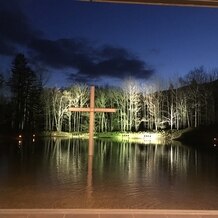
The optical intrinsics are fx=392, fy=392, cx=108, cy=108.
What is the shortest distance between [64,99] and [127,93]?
724 cm

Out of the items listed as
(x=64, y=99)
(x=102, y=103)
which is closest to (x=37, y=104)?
(x=64, y=99)

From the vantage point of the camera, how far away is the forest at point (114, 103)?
4159cm

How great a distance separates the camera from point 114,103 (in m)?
47.7

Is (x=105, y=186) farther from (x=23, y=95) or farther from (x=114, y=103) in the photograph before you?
(x=114, y=103)

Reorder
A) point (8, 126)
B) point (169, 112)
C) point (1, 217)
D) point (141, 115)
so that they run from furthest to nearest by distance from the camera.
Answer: point (141, 115) → point (169, 112) → point (8, 126) → point (1, 217)

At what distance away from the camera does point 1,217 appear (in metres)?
4.63

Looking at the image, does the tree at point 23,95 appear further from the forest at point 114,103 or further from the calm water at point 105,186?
the calm water at point 105,186

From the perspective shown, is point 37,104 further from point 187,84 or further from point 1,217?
point 1,217

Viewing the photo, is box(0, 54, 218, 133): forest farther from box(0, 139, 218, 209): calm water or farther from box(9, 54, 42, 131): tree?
box(0, 139, 218, 209): calm water

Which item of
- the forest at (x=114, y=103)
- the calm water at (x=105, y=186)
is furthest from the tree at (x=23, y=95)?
the calm water at (x=105, y=186)

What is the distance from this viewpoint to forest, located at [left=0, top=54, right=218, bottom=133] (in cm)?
4159

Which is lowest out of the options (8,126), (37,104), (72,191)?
(72,191)

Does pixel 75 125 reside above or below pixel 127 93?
below

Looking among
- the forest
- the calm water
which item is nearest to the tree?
the forest
